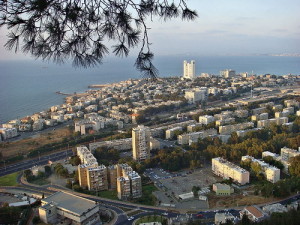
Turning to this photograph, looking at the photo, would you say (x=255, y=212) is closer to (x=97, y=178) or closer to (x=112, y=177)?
(x=112, y=177)

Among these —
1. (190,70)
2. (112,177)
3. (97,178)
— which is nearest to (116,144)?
(112,177)

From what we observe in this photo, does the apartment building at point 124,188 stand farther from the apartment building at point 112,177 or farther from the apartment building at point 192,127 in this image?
the apartment building at point 192,127

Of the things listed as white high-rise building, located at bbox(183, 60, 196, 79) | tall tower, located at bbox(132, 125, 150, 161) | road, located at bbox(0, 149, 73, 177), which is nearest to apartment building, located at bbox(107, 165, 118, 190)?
tall tower, located at bbox(132, 125, 150, 161)

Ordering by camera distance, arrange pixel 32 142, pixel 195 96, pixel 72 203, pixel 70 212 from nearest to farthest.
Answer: pixel 70 212
pixel 72 203
pixel 32 142
pixel 195 96

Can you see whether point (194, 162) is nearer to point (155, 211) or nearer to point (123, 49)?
point (155, 211)

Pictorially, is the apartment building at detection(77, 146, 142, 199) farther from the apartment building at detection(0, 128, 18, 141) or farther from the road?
the apartment building at detection(0, 128, 18, 141)

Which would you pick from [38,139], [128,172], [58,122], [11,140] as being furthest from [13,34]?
[58,122]
